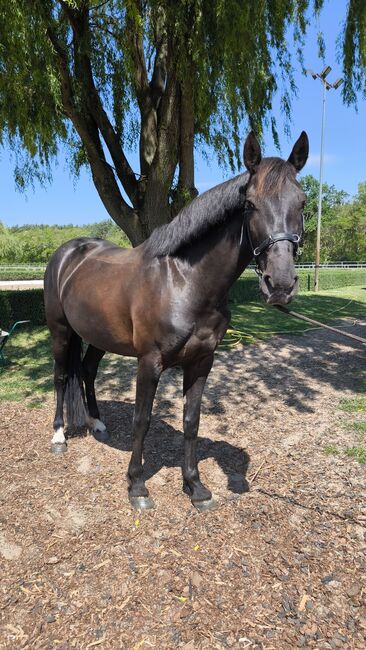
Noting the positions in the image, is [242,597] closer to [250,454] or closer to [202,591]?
[202,591]

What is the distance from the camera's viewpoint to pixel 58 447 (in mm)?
3975

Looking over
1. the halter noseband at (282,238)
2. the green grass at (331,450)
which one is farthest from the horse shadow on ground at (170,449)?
the halter noseband at (282,238)

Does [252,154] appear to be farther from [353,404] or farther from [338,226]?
[338,226]

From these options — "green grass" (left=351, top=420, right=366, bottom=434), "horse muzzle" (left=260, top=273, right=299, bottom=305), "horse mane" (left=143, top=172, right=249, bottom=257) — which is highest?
"horse mane" (left=143, top=172, right=249, bottom=257)

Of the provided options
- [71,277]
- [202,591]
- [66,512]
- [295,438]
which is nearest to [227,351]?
[295,438]

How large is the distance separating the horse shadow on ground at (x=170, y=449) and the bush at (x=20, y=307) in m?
7.50

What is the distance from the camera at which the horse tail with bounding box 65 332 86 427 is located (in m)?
4.16

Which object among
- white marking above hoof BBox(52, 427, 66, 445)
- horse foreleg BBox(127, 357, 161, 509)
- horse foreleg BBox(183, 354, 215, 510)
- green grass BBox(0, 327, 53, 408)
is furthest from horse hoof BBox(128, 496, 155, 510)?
green grass BBox(0, 327, 53, 408)

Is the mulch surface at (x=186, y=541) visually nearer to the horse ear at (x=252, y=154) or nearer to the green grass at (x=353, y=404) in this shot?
the green grass at (x=353, y=404)

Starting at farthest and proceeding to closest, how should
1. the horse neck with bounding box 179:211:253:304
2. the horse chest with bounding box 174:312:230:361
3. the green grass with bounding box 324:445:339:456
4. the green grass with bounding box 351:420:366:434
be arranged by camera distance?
the green grass with bounding box 351:420:366:434 < the green grass with bounding box 324:445:339:456 < the horse chest with bounding box 174:312:230:361 < the horse neck with bounding box 179:211:253:304

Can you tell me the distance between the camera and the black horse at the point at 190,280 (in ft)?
6.81

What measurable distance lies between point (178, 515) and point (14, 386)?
404 cm

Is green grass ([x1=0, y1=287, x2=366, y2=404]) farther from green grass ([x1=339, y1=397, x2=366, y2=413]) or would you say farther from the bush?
the bush

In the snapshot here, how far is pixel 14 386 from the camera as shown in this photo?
241 inches
